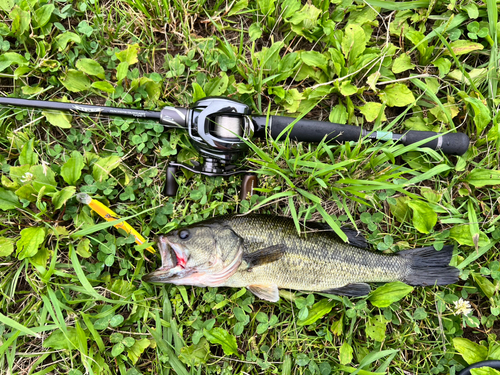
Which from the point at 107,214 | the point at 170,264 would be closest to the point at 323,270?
the point at 170,264

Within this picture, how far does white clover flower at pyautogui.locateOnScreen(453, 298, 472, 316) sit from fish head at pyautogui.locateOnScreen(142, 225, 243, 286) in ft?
6.65

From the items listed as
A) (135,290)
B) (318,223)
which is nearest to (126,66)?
(135,290)

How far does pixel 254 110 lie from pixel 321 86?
2.22 feet

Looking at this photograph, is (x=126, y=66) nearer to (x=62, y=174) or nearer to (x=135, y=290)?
(x=62, y=174)

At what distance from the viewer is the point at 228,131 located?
2.68 meters

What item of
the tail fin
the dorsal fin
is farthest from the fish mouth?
the tail fin

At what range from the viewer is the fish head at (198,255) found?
2.67 meters

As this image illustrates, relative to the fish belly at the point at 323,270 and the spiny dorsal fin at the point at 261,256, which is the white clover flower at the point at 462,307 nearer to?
the fish belly at the point at 323,270

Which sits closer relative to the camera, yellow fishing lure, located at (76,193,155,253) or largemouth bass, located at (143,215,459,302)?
largemouth bass, located at (143,215,459,302)

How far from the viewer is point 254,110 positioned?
3.18 meters

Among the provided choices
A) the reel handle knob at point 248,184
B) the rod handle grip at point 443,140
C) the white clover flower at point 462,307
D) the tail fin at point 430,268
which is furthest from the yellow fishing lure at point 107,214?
the white clover flower at point 462,307

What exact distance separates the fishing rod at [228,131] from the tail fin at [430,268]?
932 mm

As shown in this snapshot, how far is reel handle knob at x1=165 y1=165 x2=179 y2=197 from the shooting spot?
9.68 ft

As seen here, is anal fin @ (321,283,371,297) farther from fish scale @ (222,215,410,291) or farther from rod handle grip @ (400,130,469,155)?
rod handle grip @ (400,130,469,155)
